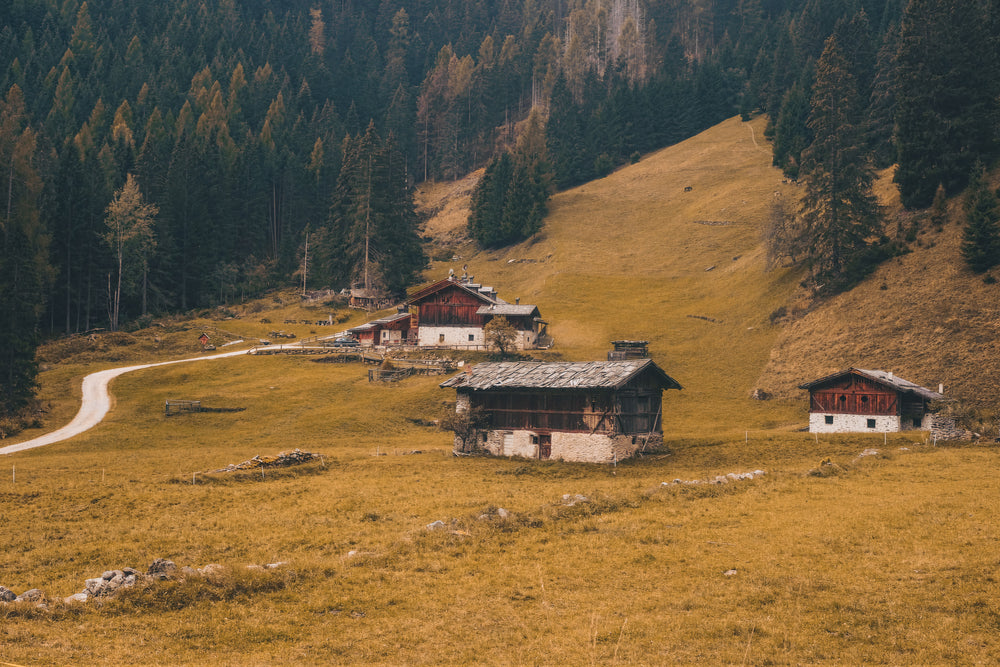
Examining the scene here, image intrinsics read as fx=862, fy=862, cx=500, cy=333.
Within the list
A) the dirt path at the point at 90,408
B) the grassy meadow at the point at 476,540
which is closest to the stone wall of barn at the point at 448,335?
the dirt path at the point at 90,408

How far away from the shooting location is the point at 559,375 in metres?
53.9

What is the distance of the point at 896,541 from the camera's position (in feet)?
90.0

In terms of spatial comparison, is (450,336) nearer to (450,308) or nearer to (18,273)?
(450,308)

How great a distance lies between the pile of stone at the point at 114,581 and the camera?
21281 mm

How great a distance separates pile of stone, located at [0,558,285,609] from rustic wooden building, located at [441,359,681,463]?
30.2 metres

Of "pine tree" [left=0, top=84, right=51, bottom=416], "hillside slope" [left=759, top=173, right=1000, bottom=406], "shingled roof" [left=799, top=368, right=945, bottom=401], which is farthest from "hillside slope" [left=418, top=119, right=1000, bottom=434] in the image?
"pine tree" [left=0, top=84, right=51, bottom=416]

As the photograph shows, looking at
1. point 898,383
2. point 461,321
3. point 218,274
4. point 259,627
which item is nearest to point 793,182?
point 461,321

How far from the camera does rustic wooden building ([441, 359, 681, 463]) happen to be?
169 ft

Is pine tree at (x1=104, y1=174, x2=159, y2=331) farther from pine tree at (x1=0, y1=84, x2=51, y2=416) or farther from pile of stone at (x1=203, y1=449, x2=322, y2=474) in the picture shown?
pile of stone at (x1=203, y1=449, x2=322, y2=474)

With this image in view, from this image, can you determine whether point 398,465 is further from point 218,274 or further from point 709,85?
point 709,85

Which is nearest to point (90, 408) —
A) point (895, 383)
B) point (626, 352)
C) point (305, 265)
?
point (626, 352)

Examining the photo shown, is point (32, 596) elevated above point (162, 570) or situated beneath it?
situated beneath

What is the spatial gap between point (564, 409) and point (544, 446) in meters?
2.67

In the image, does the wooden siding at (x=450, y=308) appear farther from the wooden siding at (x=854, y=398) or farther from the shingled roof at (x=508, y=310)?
the wooden siding at (x=854, y=398)
